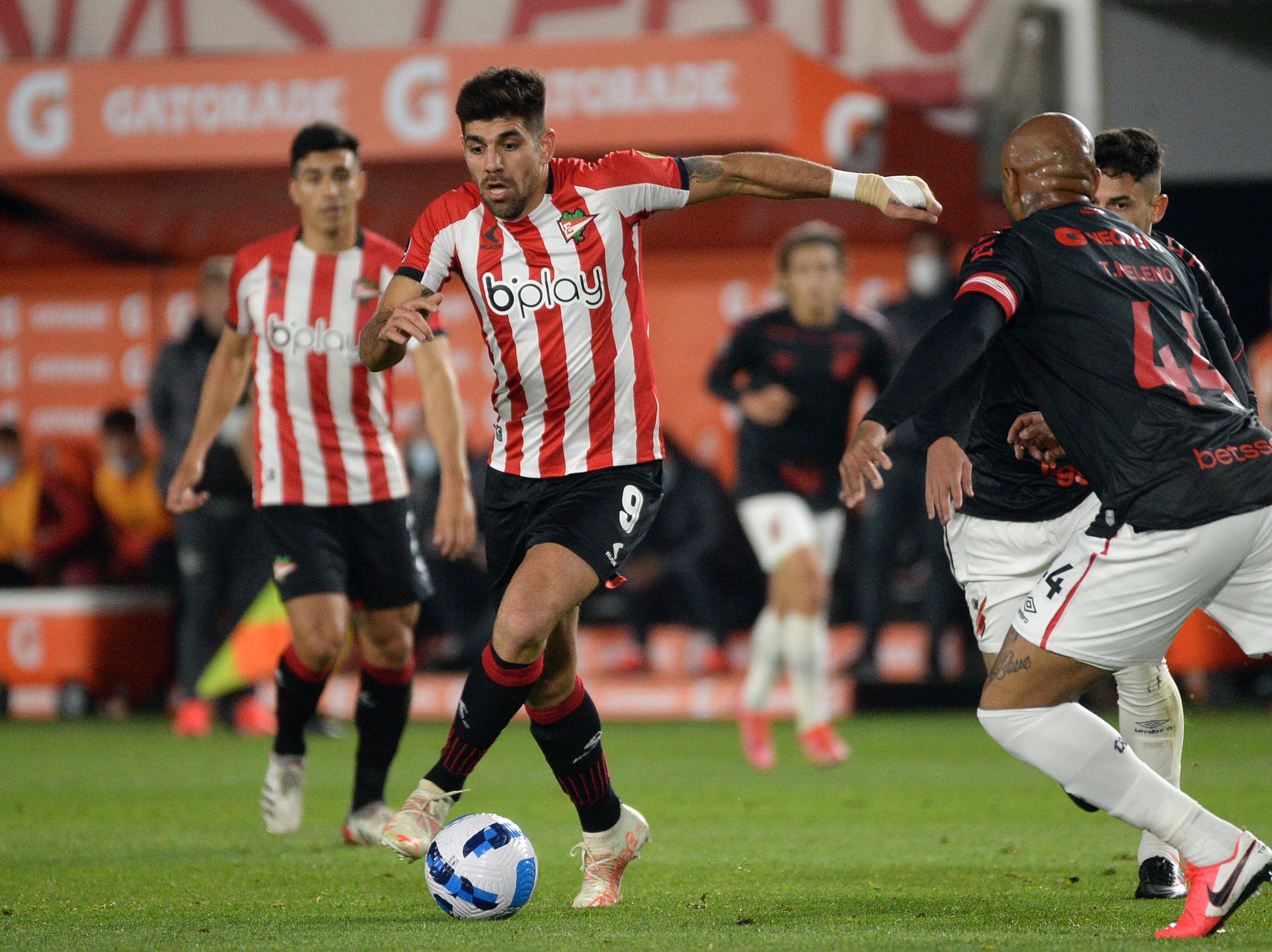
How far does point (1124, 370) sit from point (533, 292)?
5.06 ft

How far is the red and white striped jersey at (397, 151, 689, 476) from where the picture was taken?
4.39 meters

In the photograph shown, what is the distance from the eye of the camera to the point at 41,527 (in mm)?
11586

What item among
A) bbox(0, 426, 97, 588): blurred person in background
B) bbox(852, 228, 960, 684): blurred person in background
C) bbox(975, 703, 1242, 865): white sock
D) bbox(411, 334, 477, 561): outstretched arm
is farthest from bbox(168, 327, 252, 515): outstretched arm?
bbox(0, 426, 97, 588): blurred person in background

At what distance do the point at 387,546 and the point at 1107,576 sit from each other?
2.80 metres

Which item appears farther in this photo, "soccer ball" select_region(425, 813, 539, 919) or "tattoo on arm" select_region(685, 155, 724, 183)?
"tattoo on arm" select_region(685, 155, 724, 183)

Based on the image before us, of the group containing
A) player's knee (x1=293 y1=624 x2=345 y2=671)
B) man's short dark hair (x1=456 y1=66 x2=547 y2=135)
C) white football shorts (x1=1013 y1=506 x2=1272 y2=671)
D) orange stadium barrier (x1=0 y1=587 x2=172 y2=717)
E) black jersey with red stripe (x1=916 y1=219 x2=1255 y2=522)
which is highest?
man's short dark hair (x1=456 y1=66 x2=547 y2=135)

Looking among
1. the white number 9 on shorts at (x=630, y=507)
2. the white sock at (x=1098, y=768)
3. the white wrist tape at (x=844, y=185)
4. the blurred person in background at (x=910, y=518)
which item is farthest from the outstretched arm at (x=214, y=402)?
the blurred person in background at (x=910, y=518)

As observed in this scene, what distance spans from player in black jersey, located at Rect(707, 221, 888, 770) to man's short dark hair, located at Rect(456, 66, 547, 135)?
3.85m

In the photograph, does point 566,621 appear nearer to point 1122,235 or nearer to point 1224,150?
point 1122,235

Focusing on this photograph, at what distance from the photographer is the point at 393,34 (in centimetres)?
1407

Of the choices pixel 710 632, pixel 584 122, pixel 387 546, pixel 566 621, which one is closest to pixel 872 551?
pixel 710 632

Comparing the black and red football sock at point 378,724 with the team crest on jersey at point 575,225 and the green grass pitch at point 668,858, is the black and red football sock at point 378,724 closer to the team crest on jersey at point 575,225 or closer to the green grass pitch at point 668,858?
the green grass pitch at point 668,858

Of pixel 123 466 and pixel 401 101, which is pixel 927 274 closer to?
pixel 401 101

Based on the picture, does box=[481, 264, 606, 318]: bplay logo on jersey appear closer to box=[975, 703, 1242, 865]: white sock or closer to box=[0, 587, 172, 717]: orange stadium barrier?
box=[975, 703, 1242, 865]: white sock
